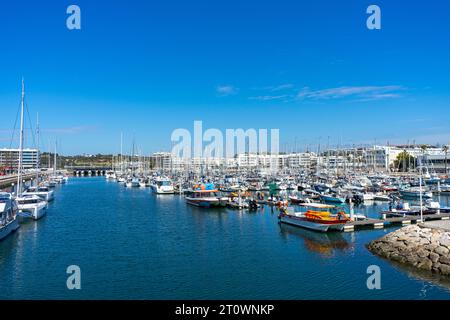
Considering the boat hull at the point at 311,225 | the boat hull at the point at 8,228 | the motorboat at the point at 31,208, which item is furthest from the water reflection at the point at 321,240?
the motorboat at the point at 31,208

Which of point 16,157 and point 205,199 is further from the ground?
point 16,157

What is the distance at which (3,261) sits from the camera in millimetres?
19406

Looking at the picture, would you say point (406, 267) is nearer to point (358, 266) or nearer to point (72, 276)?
point (358, 266)

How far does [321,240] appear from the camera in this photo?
24.4 meters

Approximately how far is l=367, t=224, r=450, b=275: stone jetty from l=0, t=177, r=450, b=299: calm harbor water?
0.74 m

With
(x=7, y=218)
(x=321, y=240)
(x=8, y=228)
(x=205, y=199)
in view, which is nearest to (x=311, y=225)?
(x=321, y=240)

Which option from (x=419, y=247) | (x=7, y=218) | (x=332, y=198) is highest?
(x=7, y=218)

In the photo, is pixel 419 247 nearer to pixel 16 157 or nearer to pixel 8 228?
pixel 8 228

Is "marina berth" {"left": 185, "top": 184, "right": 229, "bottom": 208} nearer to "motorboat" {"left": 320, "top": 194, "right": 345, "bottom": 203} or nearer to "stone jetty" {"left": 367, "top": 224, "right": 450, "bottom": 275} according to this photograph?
"motorboat" {"left": 320, "top": 194, "right": 345, "bottom": 203}

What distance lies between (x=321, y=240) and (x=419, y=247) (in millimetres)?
6385

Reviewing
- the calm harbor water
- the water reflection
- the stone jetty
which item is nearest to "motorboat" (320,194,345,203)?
Answer: the calm harbor water

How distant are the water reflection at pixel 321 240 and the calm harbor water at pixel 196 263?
0.18 ft

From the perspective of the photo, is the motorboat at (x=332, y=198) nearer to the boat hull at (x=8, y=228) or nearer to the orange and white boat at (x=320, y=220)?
the orange and white boat at (x=320, y=220)

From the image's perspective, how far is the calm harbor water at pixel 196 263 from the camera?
15266mm
